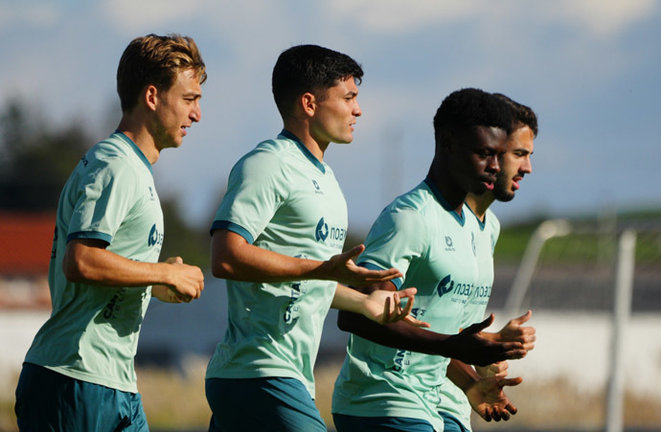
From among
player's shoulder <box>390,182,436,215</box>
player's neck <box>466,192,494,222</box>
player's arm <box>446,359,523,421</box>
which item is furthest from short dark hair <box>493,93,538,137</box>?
player's arm <box>446,359,523,421</box>

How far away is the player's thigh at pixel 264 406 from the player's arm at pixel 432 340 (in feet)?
1.54

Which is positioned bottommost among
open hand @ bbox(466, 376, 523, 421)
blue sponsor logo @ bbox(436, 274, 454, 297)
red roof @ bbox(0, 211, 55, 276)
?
open hand @ bbox(466, 376, 523, 421)

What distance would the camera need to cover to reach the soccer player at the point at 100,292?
4.54 meters

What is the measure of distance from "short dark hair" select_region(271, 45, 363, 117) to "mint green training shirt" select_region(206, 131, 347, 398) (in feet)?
1.14

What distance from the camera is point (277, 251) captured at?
5039mm

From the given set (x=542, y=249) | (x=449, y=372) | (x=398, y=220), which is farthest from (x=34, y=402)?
(x=542, y=249)

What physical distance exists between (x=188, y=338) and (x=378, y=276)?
108 feet

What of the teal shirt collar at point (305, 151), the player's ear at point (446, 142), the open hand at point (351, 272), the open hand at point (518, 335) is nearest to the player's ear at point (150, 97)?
the teal shirt collar at point (305, 151)

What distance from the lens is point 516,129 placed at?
22.7 ft

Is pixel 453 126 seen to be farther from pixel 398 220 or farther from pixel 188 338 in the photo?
pixel 188 338

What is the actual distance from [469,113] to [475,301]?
1077 mm

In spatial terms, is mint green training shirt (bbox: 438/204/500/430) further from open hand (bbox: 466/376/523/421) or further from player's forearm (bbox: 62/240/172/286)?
player's forearm (bbox: 62/240/172/286)

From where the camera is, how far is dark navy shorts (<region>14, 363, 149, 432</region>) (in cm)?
470

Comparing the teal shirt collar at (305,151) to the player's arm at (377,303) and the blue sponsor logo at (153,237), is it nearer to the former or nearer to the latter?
the player's arm at (377,303)
